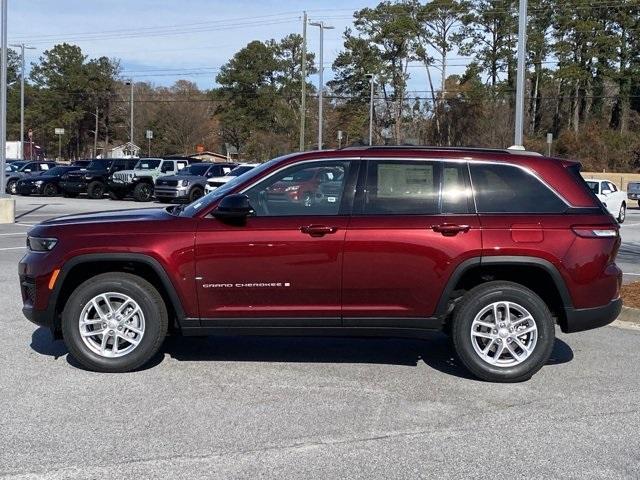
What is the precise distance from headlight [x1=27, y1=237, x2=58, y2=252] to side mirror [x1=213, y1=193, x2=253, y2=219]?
1410mm

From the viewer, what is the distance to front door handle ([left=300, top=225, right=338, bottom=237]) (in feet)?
20.5

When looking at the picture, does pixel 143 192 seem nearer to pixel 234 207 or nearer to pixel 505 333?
pixel 234 207

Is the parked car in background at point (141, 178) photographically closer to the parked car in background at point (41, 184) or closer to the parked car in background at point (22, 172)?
the parked car in background at point (41, 184)

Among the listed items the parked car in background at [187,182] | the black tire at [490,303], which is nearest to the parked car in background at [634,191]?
the parked car in background at [187,182]

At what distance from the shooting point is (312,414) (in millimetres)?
5531

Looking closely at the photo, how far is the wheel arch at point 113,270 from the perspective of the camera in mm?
6305

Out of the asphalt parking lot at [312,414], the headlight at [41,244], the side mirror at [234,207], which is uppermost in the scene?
the side mirror at [234,207]

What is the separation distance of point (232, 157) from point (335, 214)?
242 ft

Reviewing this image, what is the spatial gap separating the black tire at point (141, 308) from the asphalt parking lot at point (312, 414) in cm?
13

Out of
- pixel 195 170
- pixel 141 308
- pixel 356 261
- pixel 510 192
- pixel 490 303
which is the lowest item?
pixel 141 308

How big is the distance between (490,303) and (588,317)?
82cm

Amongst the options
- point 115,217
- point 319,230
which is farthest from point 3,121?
point 319,230

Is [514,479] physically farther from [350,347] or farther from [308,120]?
[308,120]

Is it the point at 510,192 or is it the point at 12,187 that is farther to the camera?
the point at 12,187
